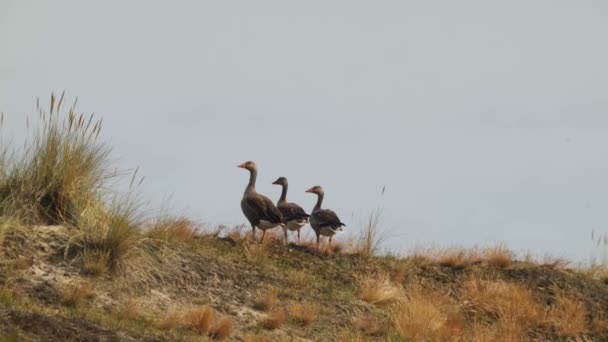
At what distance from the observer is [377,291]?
14336 mm

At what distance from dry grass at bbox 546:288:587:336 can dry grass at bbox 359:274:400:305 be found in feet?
9.19

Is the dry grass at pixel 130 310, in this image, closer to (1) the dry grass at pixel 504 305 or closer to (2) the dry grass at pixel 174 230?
(2) the dry grass at pixel 174 230

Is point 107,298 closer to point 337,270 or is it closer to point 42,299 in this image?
point 42,299

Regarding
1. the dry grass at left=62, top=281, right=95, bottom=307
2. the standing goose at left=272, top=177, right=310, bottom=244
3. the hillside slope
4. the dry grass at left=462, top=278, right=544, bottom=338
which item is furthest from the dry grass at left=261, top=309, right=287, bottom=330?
the standing goose at left=272, top=177, right=310, bottom=244

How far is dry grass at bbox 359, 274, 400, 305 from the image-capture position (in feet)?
46.8

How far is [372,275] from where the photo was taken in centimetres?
1556

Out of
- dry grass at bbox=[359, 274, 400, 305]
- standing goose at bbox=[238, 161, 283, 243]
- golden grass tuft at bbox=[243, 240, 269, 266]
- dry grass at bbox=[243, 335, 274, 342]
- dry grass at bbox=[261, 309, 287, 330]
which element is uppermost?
standing goose at bbox=[238, 161, 283, 243]

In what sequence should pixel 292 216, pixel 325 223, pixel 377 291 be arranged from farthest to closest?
pixel 292 216 < pixel 325 223 < pixel 377 291

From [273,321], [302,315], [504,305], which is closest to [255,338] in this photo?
[273,321]

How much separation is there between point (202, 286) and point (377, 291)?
3.14 m

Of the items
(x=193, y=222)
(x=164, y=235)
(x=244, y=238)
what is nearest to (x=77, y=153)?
(x=164, y=235)

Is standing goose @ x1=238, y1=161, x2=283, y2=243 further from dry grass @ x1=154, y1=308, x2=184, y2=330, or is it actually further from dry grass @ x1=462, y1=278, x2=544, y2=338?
dry grass @ x1=154, y1=308, x2=184, y2=330

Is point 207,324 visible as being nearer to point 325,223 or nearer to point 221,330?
point 221,330

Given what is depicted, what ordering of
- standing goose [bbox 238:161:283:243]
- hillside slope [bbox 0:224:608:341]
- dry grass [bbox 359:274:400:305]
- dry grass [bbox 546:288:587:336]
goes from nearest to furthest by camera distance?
hillside slope [bbox 0:224:608:341] → dry grass [bbox 359:274:400:305] → dry grass [bbox 546:288:587:336] → standing goose [bbox 238:161:283:243]
